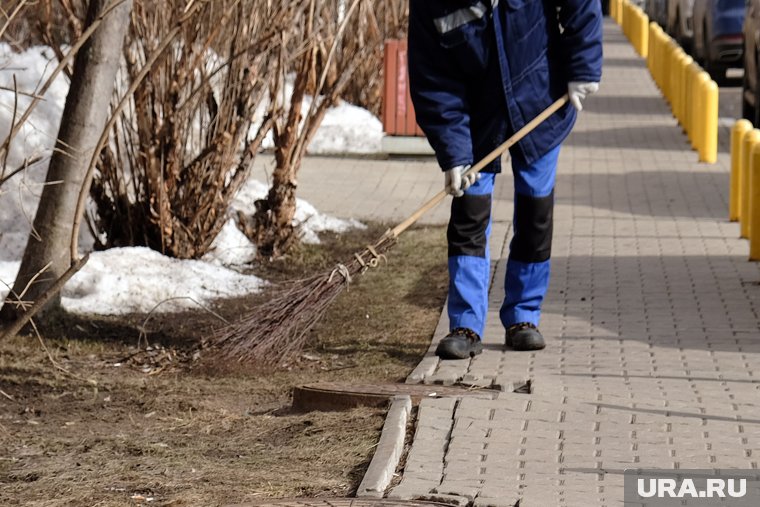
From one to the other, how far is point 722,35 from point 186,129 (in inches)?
476

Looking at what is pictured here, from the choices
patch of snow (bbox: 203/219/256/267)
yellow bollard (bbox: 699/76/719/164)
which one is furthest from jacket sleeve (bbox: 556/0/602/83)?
yellow bollard (bbox: 699/76/719/164)

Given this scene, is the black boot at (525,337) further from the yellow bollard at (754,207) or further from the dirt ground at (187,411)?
the yellow bollard at (754,207)

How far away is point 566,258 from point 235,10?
A: 2.45 meters

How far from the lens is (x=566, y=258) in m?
8.52

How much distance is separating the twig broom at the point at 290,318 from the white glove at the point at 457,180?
0.18 m

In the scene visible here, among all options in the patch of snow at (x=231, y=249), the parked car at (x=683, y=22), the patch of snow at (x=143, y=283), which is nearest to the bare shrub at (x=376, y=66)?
the patch of snow at (x=231, y=249)

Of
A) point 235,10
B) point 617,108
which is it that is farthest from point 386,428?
point 617,108

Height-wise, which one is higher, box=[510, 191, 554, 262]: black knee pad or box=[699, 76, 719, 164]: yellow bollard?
box=[510, 191, 554, 262]: black knee pad

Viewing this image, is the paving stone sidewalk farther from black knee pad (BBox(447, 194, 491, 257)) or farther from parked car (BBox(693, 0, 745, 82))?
parked car (BBox(693, 0, 745, 82))

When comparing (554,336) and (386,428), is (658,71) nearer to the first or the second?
(554,336)

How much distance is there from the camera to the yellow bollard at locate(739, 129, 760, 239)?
885 centimetres

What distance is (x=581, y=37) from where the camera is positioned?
5875mm

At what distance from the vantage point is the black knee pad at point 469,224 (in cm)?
608

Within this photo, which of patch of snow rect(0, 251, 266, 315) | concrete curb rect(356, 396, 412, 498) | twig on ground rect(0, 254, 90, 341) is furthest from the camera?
patch of snow rect(0, 251, 266, 315)
